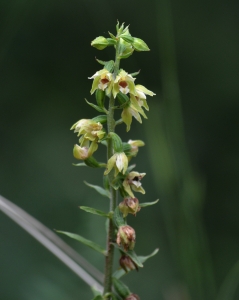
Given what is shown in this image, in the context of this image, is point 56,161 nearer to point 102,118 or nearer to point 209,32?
point 209,32

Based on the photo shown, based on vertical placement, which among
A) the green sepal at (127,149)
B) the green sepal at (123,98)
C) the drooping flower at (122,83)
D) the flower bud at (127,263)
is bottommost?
the flower bud at (127,263)

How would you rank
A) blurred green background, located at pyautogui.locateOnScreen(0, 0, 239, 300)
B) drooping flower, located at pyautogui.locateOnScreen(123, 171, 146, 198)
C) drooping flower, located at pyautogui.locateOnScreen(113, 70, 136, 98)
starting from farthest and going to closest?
blurred green background, located at pyautogui.locateOnScreen(0, 0, 239, 300), drooping flower, located at pyautogui.locateOnScreen(123, 171, 146, 198), drooping flower, located at pyautogui.locateOnScreen(113, 70, 136, 98)

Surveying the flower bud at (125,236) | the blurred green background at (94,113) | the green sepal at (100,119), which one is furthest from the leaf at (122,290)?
the blurred green background at (94,113)

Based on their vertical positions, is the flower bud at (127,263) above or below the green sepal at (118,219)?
below

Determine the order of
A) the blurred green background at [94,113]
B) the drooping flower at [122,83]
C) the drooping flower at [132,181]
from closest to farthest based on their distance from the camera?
the drooping flower at [122,83], the drooping flower at [132,181], the blurred green background at [94,113]

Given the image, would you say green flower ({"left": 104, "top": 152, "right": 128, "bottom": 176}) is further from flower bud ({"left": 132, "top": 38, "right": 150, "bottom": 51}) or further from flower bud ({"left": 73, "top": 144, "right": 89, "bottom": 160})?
flower bud ({"left": 132, "top": 38, "right": 150, "bottom": 51})

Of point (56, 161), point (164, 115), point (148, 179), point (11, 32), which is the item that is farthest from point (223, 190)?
point (11, 32)

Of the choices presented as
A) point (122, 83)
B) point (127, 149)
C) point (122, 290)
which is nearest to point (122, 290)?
point (122, 290)

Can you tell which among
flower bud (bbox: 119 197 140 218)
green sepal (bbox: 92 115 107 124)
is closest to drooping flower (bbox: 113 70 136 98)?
green sepal (bbox: 92 115 107 124)

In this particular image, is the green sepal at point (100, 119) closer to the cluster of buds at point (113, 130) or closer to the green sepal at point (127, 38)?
the cluster of buds at point (113, 130)
